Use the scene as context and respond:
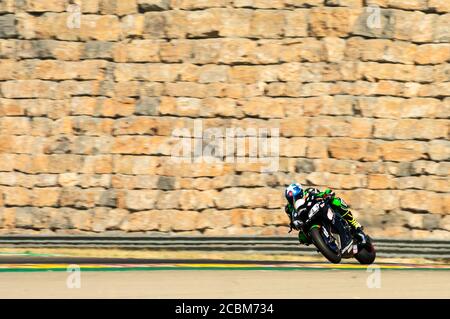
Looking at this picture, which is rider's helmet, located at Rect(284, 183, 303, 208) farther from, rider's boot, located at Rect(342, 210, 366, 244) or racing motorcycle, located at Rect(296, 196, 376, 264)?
rider's boot, located at Rect(342, 210, 366, 244)

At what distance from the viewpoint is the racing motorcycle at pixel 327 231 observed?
1365cm

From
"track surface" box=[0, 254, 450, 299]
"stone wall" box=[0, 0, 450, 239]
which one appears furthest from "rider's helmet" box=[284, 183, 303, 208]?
"stone wall" box=[0, 0, 450, 239]

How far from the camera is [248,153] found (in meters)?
16.0

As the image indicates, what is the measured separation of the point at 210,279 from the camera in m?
12.9

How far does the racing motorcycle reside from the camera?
44.8ft

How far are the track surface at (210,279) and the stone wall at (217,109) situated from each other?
1.32m

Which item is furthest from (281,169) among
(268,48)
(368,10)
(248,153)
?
(368,10)

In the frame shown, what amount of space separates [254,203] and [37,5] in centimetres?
552

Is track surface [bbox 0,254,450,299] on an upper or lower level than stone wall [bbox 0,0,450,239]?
lower

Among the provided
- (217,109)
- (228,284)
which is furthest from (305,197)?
(217,109)

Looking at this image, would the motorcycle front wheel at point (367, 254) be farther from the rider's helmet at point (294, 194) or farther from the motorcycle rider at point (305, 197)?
the rider's helmet at point (294, 194)

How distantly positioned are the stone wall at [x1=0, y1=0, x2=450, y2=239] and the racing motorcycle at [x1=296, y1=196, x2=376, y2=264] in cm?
196

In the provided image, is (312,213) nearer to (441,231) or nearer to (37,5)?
(441,231)

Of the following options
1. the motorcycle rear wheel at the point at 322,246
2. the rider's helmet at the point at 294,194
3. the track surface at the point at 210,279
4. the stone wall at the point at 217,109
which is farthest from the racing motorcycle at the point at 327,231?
the stone wall at the point at 217,109
